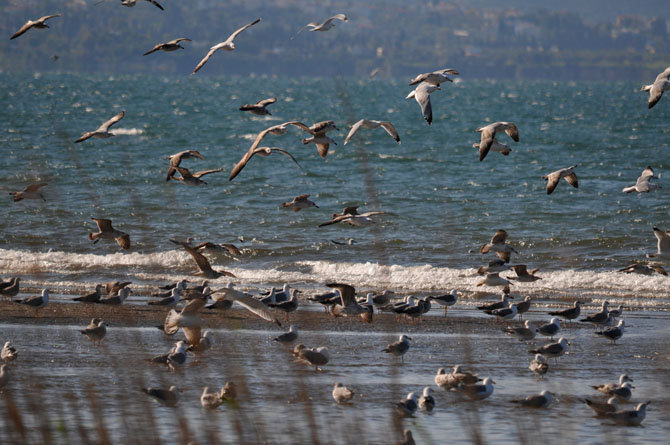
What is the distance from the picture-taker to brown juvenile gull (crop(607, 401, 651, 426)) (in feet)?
27.4

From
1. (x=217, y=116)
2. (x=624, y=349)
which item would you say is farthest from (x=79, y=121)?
(x=624, y=349)

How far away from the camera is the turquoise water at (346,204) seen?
16484 mm

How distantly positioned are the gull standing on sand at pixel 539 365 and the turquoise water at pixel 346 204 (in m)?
2.46

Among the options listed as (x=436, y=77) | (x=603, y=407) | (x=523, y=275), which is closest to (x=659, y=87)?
(x=436, y=77)

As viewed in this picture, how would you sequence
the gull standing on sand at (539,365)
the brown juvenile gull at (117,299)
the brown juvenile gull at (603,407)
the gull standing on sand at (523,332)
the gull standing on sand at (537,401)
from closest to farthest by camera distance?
the brown juvenile gull at (603,407), the gull standing on sand at (537,401), the gull standing on sand at (539,365), the gull standing on sand at (523,332), the brown juvenile gull at (117,299)

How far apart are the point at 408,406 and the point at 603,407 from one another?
5.57 feet

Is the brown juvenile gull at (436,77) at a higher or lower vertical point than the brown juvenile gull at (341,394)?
higher

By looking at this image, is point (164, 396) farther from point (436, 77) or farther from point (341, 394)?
point (436, 77)

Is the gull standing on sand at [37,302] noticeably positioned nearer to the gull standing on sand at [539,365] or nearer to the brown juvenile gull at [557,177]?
the gull standing on sand at [539,365]

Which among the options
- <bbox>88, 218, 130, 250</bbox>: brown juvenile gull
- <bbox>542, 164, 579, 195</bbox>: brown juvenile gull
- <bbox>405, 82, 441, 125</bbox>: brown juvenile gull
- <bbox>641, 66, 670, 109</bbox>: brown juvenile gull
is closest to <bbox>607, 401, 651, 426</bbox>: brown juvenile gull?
<bbox>405, 82, 441, 125</bbox>: brown juvenile gull

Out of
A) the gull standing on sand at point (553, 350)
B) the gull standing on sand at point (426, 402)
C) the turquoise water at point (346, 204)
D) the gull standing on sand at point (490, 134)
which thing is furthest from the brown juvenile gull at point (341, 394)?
the gull standing on sand at point (490, 134)

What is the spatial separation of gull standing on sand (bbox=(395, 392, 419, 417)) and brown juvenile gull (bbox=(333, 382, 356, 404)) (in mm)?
476

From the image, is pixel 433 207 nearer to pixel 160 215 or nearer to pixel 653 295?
pixel 160 215

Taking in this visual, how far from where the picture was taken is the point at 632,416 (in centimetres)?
835
